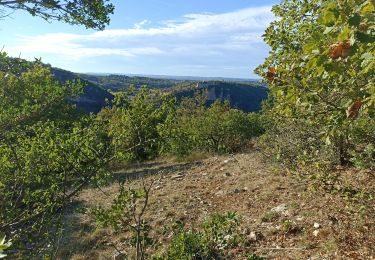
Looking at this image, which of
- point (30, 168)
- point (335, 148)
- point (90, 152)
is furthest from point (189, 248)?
point (335, 148)

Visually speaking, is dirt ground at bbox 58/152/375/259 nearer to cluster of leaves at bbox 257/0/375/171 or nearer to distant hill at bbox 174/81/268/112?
cluster of leaves at bbox 257/0/375/171

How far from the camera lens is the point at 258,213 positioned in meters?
7.58

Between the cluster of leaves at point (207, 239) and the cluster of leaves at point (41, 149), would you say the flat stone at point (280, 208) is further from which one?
the cluster of leaves at point (41, 149)

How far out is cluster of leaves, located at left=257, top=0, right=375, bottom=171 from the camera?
1.72m

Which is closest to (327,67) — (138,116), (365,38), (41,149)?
(365,38)

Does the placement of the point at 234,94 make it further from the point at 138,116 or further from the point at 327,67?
the point at 327,67

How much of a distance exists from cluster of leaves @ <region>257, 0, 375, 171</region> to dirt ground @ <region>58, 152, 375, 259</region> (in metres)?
1.21

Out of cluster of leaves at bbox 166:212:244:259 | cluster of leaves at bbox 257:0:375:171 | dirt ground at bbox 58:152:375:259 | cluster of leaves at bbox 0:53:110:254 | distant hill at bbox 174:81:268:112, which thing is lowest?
distant hill at bbox 174:81:268:112

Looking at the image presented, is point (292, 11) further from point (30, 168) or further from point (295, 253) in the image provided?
point (30, 168)

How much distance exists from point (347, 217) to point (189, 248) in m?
2.86

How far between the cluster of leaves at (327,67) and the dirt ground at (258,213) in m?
1.21

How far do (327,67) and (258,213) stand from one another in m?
6.10

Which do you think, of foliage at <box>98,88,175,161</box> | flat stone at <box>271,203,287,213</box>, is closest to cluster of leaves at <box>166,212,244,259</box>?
foliage at <box>98,88,175,161</box>

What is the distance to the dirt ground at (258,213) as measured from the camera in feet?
18.3
